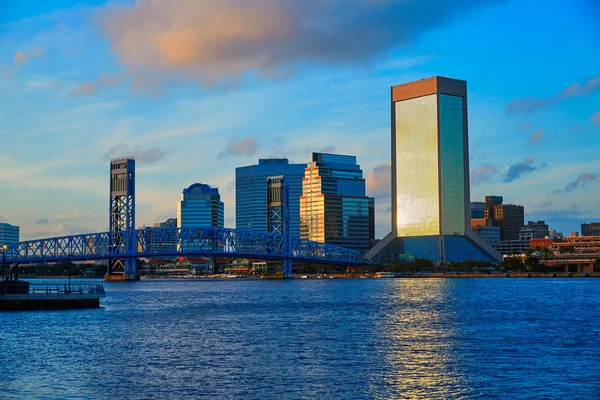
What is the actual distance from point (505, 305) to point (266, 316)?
30.0 metres

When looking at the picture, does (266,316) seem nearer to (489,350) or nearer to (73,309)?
A: (73,309)

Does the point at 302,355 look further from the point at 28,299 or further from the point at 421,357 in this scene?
the point at 28,299

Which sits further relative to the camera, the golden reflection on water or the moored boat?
the moored boat

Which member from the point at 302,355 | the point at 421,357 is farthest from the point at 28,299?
the point at 421,357

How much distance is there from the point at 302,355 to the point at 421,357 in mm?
6778

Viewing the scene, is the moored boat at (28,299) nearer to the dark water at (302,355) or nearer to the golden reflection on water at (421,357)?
the dark water at (302,355)

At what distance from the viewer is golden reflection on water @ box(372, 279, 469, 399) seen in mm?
38781

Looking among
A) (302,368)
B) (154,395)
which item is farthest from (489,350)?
(154,395)

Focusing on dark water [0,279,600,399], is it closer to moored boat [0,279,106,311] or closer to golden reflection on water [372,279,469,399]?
golden reflection on water [372,279,469,399]

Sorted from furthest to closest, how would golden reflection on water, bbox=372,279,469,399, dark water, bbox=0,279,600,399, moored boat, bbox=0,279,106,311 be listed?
moored boat, bbox=0,279,106,311 → dark water, bbox=0,279,600,399 → golden reflection on water, bbox=372,279,469,399

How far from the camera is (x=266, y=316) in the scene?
269 feet

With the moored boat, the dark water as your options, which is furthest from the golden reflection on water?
the moored boat

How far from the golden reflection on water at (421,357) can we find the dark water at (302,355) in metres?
0.09

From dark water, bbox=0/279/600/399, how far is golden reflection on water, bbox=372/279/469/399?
3.4 inches
